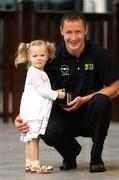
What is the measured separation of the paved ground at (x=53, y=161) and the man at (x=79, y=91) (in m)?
0.16

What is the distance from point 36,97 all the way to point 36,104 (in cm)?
6

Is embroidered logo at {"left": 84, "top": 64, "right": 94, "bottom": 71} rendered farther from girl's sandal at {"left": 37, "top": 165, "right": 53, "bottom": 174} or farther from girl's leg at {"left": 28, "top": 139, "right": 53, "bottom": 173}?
girl's sandal at {"left": 37, "top": 165, "right": 53, "bottom": 174}

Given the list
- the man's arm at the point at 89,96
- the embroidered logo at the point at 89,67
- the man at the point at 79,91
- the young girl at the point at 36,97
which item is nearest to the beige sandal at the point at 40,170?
the young girl at the point at 36,97

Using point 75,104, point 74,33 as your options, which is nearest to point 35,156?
point 75,104

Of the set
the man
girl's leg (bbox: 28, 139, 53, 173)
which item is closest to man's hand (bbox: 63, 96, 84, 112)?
the man

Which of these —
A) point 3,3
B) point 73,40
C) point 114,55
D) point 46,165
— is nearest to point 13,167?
point 46,165

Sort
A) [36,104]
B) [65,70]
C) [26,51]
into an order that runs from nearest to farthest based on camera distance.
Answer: [36,104]
[26,51]
[65,70]

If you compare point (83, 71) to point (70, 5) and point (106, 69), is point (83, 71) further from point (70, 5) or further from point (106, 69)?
point (70, 5)

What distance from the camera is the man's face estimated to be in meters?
6.14

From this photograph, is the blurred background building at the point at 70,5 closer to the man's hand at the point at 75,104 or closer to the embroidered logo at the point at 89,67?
the embroidered logo at the point at 89,67

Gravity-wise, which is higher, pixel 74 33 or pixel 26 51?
pixel 74 33

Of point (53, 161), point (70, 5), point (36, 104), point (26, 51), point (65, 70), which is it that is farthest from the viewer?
point (70, 5)

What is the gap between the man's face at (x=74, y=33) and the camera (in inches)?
242

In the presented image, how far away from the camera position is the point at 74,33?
20.1 feet
